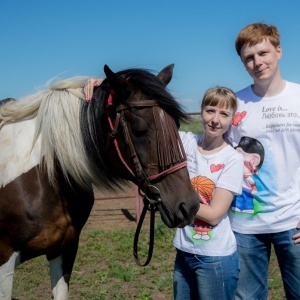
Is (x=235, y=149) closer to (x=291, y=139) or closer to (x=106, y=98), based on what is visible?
(x=291, y=139)

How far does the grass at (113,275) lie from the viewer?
4.24 meters

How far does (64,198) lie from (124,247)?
11.1ft

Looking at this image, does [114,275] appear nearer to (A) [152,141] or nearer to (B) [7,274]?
(B) [7,274]

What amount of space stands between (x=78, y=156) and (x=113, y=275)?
2.69 meters

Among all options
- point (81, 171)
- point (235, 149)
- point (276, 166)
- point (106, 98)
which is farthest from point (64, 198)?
point (276, 166)

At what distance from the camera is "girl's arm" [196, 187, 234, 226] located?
84.0 inches

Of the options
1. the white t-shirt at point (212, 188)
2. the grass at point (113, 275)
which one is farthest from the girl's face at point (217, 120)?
the grass at point (113, 275)

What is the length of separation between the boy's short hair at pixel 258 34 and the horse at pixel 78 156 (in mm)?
465

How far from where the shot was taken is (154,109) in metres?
2.18

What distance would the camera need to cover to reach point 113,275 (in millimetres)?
4734

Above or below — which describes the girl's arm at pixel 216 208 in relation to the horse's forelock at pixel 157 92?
below

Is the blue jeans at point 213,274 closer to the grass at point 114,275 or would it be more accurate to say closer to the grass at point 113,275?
the grass at point 114,275

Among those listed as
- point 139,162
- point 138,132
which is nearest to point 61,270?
point 139,162

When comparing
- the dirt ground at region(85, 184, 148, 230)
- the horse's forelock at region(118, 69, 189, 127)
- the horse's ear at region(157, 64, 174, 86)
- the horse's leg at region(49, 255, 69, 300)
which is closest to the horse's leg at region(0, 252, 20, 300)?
the horse's leg at region(49, 255, 69, 300)
